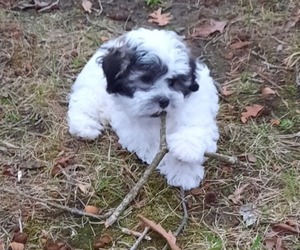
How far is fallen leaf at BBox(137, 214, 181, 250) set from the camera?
430cm

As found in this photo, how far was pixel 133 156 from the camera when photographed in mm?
4934

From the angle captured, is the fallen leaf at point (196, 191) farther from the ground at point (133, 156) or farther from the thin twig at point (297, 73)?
the thin twig at point (297, 73)

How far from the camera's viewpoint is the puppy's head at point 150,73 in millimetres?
4480

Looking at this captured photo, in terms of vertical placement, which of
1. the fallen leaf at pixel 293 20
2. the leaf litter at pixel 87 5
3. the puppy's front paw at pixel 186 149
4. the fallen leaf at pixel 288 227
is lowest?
the leaf litter at pixel 87 5

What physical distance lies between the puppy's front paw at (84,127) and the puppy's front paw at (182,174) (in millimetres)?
613

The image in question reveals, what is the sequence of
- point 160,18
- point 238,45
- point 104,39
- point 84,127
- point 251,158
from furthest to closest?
point 160,18
point 104,39
point 238,45
point 84,127
point 251,158

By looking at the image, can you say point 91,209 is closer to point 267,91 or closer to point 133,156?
A: point 133,156

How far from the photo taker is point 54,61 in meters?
5.86

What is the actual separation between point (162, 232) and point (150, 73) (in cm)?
93

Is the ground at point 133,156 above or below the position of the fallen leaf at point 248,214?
below

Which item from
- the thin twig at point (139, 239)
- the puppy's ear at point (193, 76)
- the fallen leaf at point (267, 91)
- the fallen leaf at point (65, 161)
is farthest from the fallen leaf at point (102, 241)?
the fallen leaf at point (267, 91)

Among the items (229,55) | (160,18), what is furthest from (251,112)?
(160,18)

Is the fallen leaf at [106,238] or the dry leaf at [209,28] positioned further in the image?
the dry leaf at [209,28]

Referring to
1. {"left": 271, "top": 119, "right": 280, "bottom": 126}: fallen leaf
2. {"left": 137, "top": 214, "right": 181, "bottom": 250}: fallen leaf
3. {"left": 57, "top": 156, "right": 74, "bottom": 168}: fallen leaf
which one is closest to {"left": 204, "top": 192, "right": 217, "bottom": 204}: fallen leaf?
{"left": 137, "top": 214, "right": 181, "bottom": 250}: fallen leaf
